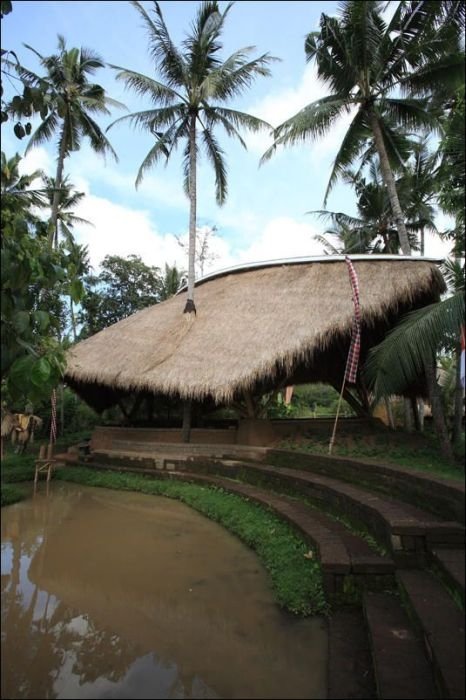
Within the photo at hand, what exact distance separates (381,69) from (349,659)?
406 inches

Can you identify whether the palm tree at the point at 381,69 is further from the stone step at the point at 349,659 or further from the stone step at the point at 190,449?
the stone step at the point at 349,659

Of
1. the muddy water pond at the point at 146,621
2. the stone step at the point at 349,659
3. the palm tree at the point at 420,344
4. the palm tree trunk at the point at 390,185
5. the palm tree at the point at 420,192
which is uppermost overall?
the palm tree at the point at 420,192

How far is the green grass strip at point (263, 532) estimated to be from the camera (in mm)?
3895

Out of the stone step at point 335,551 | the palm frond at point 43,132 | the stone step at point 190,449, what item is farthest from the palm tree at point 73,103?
the stone step at point 335,551

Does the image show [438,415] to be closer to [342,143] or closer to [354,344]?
[354,344]

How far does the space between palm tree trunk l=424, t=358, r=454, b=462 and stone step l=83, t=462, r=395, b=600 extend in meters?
2.78

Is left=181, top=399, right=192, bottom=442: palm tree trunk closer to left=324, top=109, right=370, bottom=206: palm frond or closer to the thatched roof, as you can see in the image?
the thatched roof

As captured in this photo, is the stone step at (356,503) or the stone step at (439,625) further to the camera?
the stone step at (356,503)

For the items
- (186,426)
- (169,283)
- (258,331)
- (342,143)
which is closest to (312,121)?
(342,143)

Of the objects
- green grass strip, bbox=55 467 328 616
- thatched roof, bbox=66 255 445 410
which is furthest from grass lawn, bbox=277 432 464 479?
green grass strip, bbox=55 467 328 616

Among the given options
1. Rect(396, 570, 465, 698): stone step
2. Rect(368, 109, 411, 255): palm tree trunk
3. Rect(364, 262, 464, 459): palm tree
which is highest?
Rect(368, 109, 411, 255): palm tree trunk

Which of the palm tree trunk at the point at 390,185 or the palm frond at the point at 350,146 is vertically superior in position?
the palm frond at the point at 350,146

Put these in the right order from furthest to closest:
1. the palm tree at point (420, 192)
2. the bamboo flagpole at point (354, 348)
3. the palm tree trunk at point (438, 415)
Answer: the palm tree at point (420, 192), the bamboo flagpole at point (354, 348), the palm tree trunk at point (438, 415)

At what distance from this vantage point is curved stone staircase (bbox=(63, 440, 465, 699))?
Answer: 257cm
